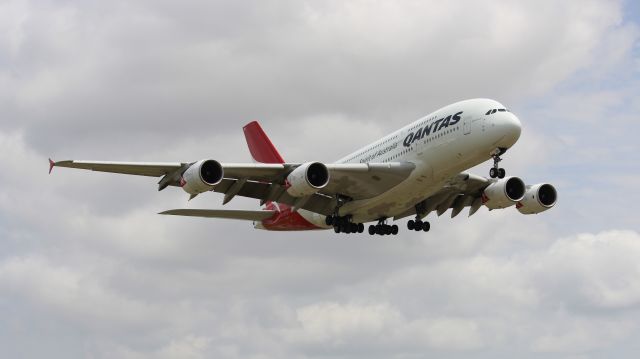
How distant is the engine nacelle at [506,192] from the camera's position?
50469mm

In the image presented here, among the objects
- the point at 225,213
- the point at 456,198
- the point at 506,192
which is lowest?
the point at 225,213

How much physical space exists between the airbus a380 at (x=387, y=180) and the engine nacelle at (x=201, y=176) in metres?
0.04

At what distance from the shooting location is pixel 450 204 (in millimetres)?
53062

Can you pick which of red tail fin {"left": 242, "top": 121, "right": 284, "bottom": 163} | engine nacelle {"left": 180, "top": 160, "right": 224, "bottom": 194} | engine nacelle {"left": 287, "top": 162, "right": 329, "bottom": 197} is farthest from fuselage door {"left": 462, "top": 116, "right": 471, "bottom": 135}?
red tail fin {"left": 242, "top": 121, "right": 284, "bottom": 163}

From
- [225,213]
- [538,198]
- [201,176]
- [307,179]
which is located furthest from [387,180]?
[225,213]

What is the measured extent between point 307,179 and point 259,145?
1467cm

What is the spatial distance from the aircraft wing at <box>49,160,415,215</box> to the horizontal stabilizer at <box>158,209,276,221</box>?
3394 mm

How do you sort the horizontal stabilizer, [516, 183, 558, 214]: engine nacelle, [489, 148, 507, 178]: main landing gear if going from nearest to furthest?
[489, 148, 507, 178]: main landing gear
the horizontal stabilizer
[516, 183, 558, 214]: engine nacelle

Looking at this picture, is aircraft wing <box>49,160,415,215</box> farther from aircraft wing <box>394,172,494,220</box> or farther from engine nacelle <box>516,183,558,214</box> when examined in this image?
engine nacelle <box>516,183,558,214</box>

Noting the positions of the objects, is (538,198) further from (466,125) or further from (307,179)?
(307,179)

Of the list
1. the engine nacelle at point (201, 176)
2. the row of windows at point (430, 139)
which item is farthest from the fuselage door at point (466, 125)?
the engine nacelle at point (201, 176)

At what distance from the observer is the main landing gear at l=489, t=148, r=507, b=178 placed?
42.4 m

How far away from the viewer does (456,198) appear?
52.9m

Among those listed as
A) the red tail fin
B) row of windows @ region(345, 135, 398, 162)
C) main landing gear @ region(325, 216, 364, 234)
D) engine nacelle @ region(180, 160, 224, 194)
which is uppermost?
the red tail fin
